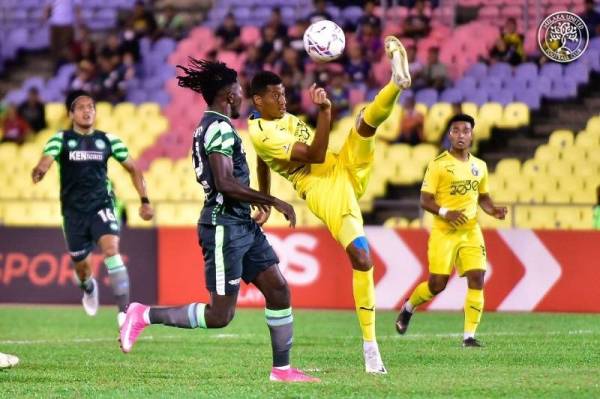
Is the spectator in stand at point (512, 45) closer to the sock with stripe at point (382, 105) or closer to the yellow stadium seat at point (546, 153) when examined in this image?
the yellow stadium seat at point (546, 153)

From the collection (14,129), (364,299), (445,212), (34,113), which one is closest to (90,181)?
(445,212)

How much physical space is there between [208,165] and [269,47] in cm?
1594

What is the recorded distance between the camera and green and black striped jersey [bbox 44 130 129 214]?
13953 millimetres

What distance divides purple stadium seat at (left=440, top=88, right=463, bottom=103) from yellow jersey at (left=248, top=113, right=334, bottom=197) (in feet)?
40.5

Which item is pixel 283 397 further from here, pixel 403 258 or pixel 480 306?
pixel 403 258

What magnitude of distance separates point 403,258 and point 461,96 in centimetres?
513

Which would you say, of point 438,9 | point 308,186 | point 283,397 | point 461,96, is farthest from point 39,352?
point 438,9

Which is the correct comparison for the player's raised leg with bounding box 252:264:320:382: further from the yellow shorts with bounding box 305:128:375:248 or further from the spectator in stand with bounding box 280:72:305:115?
the spectator in stand with bounding box 280:72:305:115

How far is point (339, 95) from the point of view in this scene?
23516 millimetres

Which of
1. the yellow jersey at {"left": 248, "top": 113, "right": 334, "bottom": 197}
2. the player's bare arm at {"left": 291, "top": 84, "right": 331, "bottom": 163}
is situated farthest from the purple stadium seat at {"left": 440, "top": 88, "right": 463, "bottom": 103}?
the player's bare arm at {"left": 291, "top": 84, "right": 331, "bottom": 163}

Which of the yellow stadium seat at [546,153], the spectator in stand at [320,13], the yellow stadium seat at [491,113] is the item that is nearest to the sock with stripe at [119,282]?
the yellow stadium seat at [546,153]

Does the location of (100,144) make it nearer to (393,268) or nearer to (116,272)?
(116,272)

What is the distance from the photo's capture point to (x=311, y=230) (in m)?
19.2

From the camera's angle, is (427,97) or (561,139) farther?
(427,97)
